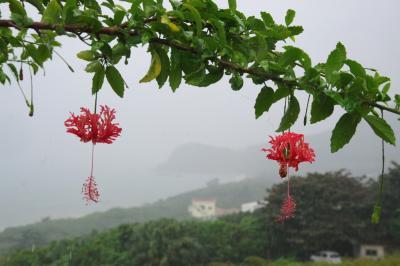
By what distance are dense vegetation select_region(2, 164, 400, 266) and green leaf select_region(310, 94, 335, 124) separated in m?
10.1

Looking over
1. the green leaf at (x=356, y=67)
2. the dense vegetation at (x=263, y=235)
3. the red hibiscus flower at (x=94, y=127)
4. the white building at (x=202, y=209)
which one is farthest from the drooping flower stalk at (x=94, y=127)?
the white building at (x=202, y=209)

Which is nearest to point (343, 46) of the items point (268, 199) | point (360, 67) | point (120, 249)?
point (360, 67)

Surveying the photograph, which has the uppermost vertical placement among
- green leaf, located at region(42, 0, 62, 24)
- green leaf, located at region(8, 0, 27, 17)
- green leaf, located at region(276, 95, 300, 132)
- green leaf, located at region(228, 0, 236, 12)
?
green leaf, located at region(228, 0, 236, 12)

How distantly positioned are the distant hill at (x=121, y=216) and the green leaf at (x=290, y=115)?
18493 mm

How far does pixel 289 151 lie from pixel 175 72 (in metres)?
0.31

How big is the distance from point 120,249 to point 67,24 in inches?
449

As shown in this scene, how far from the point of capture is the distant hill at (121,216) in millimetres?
23984

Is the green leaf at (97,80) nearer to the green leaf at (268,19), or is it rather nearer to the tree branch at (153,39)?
the tree branch at (153,39)

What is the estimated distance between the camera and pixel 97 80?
0.80 metres

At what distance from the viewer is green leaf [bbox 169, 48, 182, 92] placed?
756 mm

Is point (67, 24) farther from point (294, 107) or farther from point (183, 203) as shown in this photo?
point (183, 203)

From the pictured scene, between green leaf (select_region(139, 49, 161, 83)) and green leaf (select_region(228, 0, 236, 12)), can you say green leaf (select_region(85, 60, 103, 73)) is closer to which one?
green leaf (select_region(139, 49, 161, 83))

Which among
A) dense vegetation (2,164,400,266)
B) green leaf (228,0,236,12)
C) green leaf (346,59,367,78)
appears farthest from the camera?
dense vegetation (2,164,400,266)

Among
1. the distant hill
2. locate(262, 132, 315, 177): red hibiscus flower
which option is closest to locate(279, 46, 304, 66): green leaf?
locate(262, 132, 315, 177): red hibiscus flower
